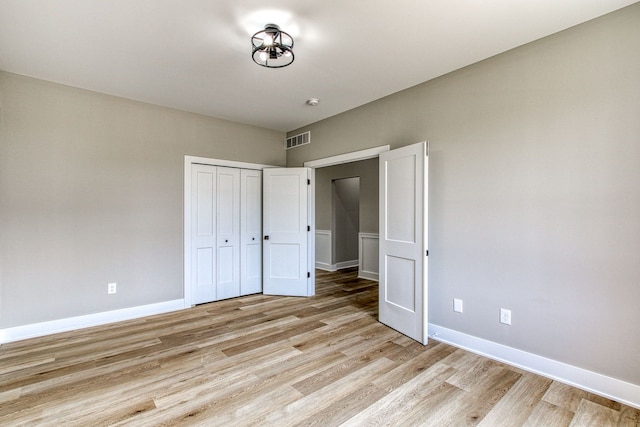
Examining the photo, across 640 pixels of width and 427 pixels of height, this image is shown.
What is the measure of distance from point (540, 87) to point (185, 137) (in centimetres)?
402

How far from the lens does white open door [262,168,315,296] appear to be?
15.4 ft

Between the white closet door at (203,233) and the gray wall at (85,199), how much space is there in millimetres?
188

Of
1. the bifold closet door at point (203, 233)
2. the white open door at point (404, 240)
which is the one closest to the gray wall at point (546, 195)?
the white open door at point (404, 240)

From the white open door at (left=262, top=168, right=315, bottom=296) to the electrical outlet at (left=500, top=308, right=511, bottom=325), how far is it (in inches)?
106

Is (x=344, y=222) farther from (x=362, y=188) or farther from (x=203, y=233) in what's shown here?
(x=203, y=233)

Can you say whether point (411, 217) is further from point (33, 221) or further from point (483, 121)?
point (33, 221)

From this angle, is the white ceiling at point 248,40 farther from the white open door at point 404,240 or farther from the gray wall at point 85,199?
the white open door at point 404,240

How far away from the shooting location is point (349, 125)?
410 cm

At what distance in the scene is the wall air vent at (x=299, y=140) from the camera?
4.80 meters

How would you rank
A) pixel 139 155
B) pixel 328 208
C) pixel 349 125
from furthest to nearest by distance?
pixel 328 208, pixel 349 125, pixel 139 155

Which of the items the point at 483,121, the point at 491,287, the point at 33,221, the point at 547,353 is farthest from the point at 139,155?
the point at 547,353

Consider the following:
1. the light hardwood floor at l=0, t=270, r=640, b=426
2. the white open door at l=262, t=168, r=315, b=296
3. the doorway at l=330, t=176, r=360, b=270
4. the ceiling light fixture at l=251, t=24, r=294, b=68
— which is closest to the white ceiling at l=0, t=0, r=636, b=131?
the ceiling light fixture at l=251, t=24, r=294, b=68

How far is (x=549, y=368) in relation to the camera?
2373 millimetres

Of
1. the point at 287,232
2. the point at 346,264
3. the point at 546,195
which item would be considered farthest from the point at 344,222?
the point at 546,195
